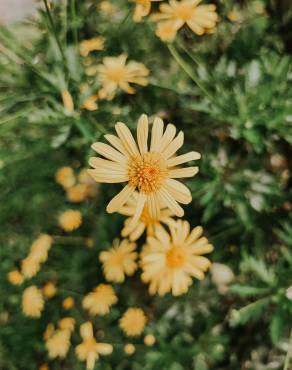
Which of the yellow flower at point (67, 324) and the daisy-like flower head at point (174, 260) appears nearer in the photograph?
the daisy-like flower head at point (174, 260)

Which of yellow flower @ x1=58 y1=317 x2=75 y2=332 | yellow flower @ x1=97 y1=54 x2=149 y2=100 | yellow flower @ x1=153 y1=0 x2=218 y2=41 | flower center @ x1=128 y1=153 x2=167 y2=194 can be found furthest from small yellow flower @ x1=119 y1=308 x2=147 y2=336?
yellow flower @ x1=153 y1=0 x2=218 y2=41

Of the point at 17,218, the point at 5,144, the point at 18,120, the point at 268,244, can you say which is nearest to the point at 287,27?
the point at 268,244

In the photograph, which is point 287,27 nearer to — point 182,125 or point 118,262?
point 182,125

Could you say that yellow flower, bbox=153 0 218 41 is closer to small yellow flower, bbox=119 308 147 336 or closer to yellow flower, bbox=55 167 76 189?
yellow flower, bbox=55 167 76 189

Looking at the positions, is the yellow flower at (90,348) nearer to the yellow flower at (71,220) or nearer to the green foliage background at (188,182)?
the green foliage background at (188,182)

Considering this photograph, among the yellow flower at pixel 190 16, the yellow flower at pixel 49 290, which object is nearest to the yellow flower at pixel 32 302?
the yellow flower at pixel 49 290

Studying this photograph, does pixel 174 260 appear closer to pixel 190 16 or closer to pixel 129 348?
pixel 129 348
